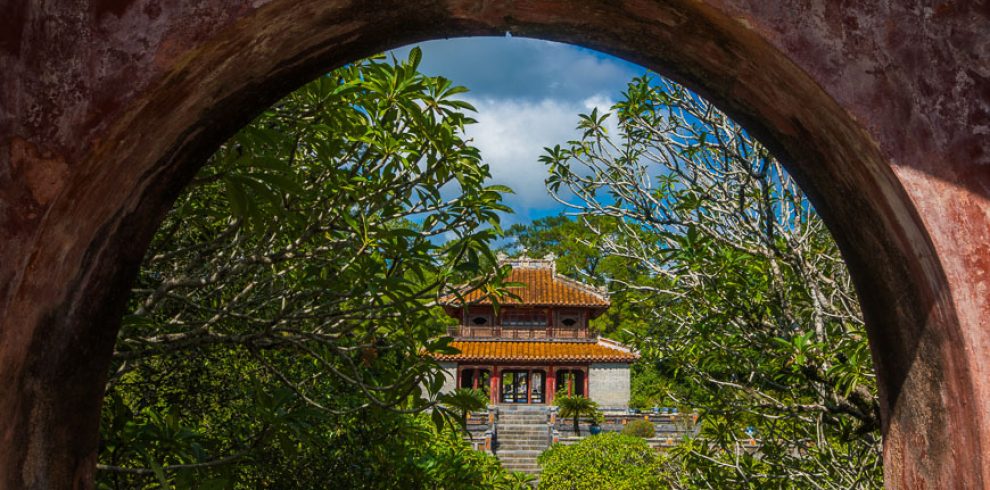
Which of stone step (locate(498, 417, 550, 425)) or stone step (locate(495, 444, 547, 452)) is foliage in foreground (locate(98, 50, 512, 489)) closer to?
stone step (locate(495, 444, 547, 452))

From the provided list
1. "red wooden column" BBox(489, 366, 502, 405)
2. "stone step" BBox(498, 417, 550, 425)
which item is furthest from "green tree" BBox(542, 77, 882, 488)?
"red wooden column" BBox(489, 366, 502, 405)

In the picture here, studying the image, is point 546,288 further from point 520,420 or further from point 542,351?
point 520,420

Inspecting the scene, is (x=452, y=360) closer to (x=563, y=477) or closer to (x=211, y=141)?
(x=563, y=477)

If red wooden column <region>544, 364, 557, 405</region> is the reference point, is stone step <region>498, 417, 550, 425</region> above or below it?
below

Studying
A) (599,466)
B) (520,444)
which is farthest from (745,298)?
(520,444)

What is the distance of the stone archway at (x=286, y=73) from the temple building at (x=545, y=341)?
2377 centimetres

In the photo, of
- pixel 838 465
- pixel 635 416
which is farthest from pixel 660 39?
pixel 635 416

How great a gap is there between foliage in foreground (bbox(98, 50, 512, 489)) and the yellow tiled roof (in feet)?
69.7

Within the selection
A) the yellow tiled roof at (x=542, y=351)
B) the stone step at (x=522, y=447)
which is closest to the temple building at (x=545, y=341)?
the yellow tiled roof at (x=542, y=351)

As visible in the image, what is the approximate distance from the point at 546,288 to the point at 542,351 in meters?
2.34

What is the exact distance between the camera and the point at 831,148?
178cm

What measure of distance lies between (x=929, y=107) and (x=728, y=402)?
2869mm

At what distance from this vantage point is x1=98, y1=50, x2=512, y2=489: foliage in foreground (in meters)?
3.02

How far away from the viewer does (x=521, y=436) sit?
22812 millimetres
